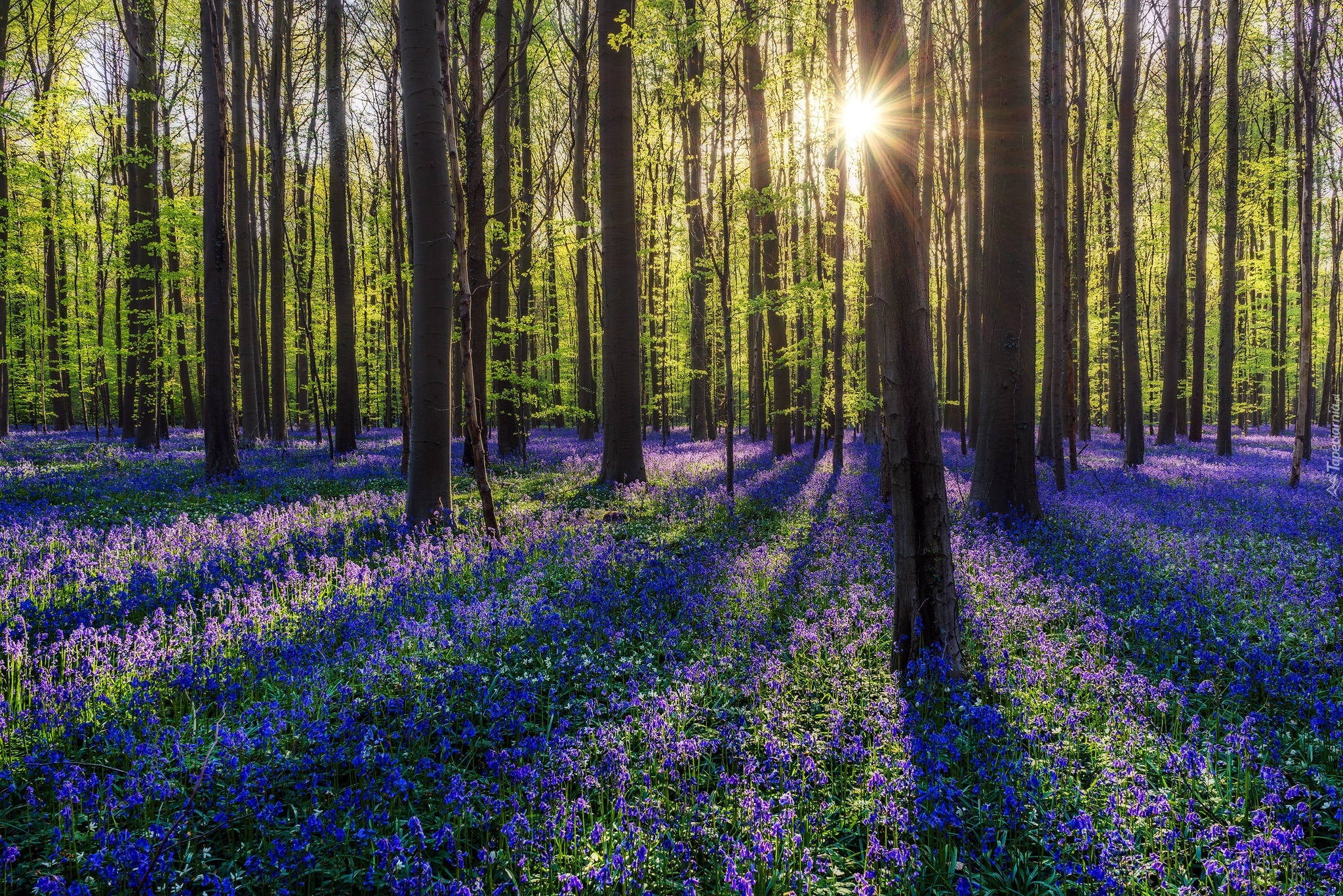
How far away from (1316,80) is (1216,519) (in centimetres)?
1100

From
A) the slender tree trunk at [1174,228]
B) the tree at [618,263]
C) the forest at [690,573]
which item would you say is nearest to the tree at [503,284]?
the forest at [690,573]

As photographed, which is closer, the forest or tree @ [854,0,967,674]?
the forest

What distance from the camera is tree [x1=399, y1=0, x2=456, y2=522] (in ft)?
27.4

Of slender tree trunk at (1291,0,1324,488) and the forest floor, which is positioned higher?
slender tree trunk at (1291,0,1324,488)

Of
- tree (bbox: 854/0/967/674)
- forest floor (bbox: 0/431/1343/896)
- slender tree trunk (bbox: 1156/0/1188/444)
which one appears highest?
slender tree trunk (bbox: 1156/0/1188/444)

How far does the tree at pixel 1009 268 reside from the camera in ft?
29.1

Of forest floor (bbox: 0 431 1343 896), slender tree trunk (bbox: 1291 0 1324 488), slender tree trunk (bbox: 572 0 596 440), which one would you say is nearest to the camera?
forest floor (bbox: 0 431 1343 896)

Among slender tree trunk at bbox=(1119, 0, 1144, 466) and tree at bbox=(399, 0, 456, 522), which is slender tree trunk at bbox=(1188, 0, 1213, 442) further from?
tree at bbox=(399, 0, 456, 522)

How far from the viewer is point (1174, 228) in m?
18.0

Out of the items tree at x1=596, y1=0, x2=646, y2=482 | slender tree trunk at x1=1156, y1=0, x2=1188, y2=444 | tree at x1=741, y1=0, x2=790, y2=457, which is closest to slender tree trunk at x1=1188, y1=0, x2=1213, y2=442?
slender tree trunk at x1=1156, y1=0, x2=1188, y2=444

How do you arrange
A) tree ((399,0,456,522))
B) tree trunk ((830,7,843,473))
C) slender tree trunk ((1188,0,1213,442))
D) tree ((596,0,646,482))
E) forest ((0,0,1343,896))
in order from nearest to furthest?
forest ((0,0,1343,896))
tree ((399,0,456,522))
tree ((596,0,646,482))
tree trunk ((830,7,843,473))
slender tree trunk ((1188,0,1213,442))

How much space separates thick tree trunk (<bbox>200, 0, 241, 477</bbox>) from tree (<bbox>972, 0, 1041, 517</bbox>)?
1381cm

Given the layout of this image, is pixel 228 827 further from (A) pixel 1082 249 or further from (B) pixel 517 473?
(A) pixel 1082 249

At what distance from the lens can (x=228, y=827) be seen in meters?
2.83
